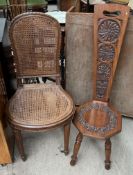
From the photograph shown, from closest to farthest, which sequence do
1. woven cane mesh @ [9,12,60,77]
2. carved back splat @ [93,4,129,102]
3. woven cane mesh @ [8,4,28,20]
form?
1. carved back splat @ [93,4,129,102]
2. woven cane mesh @ [9,12,60,77]
3. woven cane mesh @ [8,4,28,20]

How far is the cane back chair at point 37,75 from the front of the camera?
1378 mm

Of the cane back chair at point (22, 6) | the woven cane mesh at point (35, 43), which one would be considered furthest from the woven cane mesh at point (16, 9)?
the woven cane mesh at point (35, 43)

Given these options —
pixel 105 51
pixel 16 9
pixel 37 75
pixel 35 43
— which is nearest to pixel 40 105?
pixel 37 75

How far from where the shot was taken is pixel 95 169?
1572 mm

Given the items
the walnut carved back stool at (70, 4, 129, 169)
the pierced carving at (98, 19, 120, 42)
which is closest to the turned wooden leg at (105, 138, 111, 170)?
the walnut carved back stool at (70, 4, 129, 169)

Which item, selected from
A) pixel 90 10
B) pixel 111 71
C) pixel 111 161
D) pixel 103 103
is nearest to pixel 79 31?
pixel 111 71

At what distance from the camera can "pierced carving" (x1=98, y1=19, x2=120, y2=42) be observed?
1351 millimetres

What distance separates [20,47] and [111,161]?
1082mm

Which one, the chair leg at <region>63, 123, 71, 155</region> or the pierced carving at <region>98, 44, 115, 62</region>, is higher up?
the pierced carving at <region>98, 44, 115, 62</region>

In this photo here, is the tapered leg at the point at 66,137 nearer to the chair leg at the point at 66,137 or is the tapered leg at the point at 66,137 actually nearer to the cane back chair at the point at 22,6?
the chair leg at the point at 66,137

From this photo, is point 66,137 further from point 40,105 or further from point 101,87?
point 101,87

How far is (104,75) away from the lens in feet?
4.95

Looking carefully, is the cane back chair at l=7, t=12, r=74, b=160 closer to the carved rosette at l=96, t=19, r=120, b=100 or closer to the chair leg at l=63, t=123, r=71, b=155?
the chair leg at l=63, t=123, r=71, b=155

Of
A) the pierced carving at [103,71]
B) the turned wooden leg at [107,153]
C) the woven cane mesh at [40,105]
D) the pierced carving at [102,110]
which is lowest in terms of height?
the turned wooden leg at [107,153]
